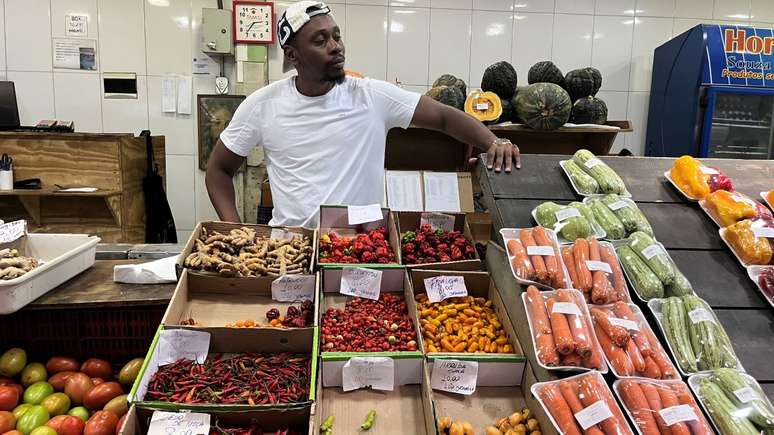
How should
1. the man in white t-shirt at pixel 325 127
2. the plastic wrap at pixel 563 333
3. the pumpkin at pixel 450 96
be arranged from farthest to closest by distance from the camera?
1. the pumpkin at pixel 450 96
2. the man in white t-shirt at pixel 325 127
3. the plastic wrap at pixel 563 333

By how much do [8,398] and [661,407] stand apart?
1789mm

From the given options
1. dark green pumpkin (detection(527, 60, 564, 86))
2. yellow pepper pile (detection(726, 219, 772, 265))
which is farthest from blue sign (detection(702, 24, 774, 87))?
yellow pepper pile (detection(726, 219, 772, 265))

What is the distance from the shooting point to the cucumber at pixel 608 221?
5.53 feet

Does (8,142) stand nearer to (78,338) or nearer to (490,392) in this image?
(78,338)

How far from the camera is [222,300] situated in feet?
5.42

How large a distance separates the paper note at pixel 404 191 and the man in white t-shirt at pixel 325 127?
1.02 m

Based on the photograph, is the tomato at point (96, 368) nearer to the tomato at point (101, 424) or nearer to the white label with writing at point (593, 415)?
the tomato at point (101, 424)

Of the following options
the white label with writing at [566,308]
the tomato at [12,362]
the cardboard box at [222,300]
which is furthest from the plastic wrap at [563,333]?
the tomato at [12,362]

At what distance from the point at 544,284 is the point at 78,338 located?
5.02ft

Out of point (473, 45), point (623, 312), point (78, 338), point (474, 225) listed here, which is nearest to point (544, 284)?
point (623, 312)

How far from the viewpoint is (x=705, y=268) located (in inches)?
66.1

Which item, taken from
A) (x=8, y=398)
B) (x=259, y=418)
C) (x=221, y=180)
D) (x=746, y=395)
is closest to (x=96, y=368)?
(x=8, y=398)

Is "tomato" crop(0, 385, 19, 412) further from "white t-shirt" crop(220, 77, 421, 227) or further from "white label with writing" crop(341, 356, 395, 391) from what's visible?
"white t-shirt" crop(220, 77, 421, 227)

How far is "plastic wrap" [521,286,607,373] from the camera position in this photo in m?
1.25
